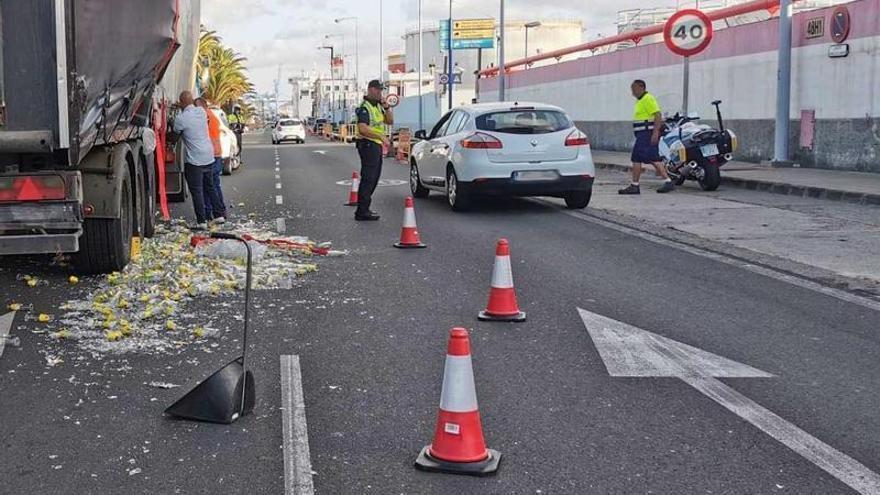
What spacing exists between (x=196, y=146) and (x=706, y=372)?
8183 mm

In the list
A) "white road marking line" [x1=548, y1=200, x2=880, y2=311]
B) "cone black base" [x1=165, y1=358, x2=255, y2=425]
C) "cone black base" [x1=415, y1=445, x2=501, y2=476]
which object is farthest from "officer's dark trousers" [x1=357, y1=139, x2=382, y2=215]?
"cone black base" [x1=415, y1=445, x2=501, y2=476]

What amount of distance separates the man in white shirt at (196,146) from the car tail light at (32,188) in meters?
5.55

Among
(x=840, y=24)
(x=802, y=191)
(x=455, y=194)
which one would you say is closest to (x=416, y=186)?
(x=455, y=194)

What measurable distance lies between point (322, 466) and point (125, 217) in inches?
204

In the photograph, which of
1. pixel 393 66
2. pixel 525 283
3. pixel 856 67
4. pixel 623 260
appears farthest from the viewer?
pixel 393 66

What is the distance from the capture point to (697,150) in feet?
54.3

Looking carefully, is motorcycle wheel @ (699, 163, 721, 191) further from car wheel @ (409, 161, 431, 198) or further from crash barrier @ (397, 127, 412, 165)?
crash barrier @ (397, 127, 412, 165)

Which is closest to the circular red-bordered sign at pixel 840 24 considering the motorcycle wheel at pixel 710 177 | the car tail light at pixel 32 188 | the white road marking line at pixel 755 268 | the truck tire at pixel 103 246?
the motorcycle wheel at pixel 710 177

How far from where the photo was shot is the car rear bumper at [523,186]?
1315cm

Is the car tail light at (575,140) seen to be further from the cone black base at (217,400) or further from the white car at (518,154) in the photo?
the cone black base at (217,400)

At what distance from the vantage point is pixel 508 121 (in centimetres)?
1338

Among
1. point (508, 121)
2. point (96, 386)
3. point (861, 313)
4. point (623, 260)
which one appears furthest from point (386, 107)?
point (96, 386)

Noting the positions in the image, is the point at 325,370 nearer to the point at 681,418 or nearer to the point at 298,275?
the point at 681,418

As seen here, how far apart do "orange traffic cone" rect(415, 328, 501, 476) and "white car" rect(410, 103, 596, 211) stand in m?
9.12
